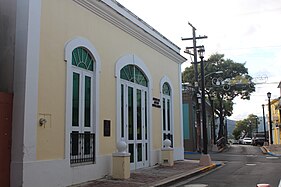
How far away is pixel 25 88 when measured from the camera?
8.99 m

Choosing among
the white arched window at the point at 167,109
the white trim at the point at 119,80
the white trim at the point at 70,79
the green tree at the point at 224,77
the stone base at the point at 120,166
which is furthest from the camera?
the green tree at the point at 224,77

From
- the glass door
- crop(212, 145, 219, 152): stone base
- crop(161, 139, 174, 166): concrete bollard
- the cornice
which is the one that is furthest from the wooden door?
crop(212, 145, 219, 152): stone base

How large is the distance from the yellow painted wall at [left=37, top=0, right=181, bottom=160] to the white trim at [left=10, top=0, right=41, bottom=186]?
27cm

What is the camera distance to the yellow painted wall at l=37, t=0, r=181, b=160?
31.9 feet

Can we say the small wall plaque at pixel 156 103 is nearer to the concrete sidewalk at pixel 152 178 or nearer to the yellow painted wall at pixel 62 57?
the yellow painted wall at pixel 62 57

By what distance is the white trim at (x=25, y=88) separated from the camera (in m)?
8.84

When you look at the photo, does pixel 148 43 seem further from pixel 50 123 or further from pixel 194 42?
pixel 194 42

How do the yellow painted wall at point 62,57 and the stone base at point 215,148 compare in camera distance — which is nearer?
the yellow painted wall at point 62,57

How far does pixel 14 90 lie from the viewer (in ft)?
30.0

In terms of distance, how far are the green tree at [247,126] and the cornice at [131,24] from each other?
91210 mm

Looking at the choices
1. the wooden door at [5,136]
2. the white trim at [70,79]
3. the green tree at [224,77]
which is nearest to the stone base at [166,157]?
the white trim at [70,79]

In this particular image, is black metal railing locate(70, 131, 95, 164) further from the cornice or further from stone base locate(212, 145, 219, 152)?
stone base locate(212, 145, 219, 152)

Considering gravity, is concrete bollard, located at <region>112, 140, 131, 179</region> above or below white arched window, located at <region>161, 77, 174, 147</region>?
below

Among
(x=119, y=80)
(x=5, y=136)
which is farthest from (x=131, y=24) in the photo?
(x=5, y=136)
